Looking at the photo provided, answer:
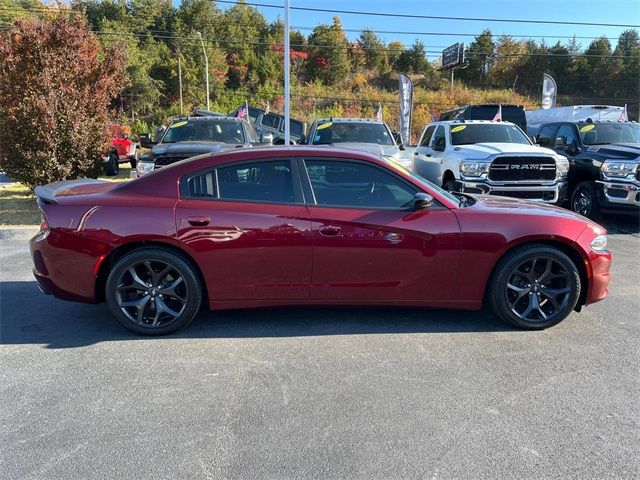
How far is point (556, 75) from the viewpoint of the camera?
6203cm

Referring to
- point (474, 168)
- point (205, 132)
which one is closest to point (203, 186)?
point (474, 168)

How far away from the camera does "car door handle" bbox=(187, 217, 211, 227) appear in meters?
4.17

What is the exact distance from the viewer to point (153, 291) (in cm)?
427

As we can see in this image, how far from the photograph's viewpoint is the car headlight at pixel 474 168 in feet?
29.1

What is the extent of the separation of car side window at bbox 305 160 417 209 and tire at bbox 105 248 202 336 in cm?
131

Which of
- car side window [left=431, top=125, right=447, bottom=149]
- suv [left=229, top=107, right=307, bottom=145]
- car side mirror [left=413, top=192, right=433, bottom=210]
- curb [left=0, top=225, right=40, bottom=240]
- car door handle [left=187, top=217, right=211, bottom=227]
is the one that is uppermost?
suv [left=229, top=107, right=307, bottom=145]

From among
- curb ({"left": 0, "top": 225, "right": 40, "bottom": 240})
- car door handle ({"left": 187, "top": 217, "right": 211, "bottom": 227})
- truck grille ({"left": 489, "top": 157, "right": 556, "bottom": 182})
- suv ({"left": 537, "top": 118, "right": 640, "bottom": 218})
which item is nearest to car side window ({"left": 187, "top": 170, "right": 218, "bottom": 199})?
car door handle ({"left": 187, "top": 217, "right": 211, "bottom": 227})

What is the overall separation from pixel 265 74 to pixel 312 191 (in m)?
65.5

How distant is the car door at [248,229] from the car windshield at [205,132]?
20.2 ft

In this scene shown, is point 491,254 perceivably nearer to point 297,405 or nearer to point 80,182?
point 297,405

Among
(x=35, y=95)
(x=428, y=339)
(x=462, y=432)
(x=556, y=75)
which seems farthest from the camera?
(x=556, y=75)

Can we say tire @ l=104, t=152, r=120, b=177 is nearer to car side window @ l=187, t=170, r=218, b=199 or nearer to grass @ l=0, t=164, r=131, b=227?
grass @ l=0, t=164, r=131, b=227

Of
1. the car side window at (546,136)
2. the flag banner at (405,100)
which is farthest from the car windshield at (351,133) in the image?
the flag banner at (405,100)

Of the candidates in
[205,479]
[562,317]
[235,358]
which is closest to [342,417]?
[205,479]
